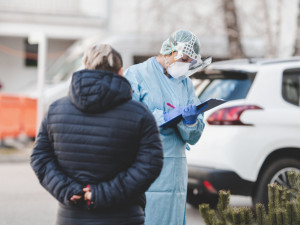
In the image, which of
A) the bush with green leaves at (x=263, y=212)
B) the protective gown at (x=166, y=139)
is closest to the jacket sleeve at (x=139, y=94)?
the protective gown at (x=166, y=139)

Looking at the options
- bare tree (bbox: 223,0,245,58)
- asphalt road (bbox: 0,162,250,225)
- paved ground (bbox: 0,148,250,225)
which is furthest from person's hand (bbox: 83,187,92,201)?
bare tree (bbox: 223,0,245,58)

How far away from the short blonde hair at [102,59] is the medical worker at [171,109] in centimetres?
93

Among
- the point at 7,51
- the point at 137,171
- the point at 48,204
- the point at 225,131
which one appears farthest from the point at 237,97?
the point at 7,51

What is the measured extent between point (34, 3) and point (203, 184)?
23.1 metres

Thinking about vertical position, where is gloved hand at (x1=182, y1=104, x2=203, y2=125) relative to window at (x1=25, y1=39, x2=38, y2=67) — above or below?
above

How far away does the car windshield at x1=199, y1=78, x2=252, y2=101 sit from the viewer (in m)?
6.55

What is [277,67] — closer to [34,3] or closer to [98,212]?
[98,212]

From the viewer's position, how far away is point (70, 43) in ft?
90.1

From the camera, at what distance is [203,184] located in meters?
6.44

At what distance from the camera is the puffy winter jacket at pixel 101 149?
293cm

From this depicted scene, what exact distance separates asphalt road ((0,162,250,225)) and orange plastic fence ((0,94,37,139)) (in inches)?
137

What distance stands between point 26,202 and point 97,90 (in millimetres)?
5689

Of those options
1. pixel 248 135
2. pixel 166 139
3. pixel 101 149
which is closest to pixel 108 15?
pixel 248 135

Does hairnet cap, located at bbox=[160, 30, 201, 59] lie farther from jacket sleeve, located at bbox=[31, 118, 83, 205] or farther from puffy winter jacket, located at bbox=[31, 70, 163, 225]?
jacket sleeve, located at bbox=[31, 118, 83, 205]
